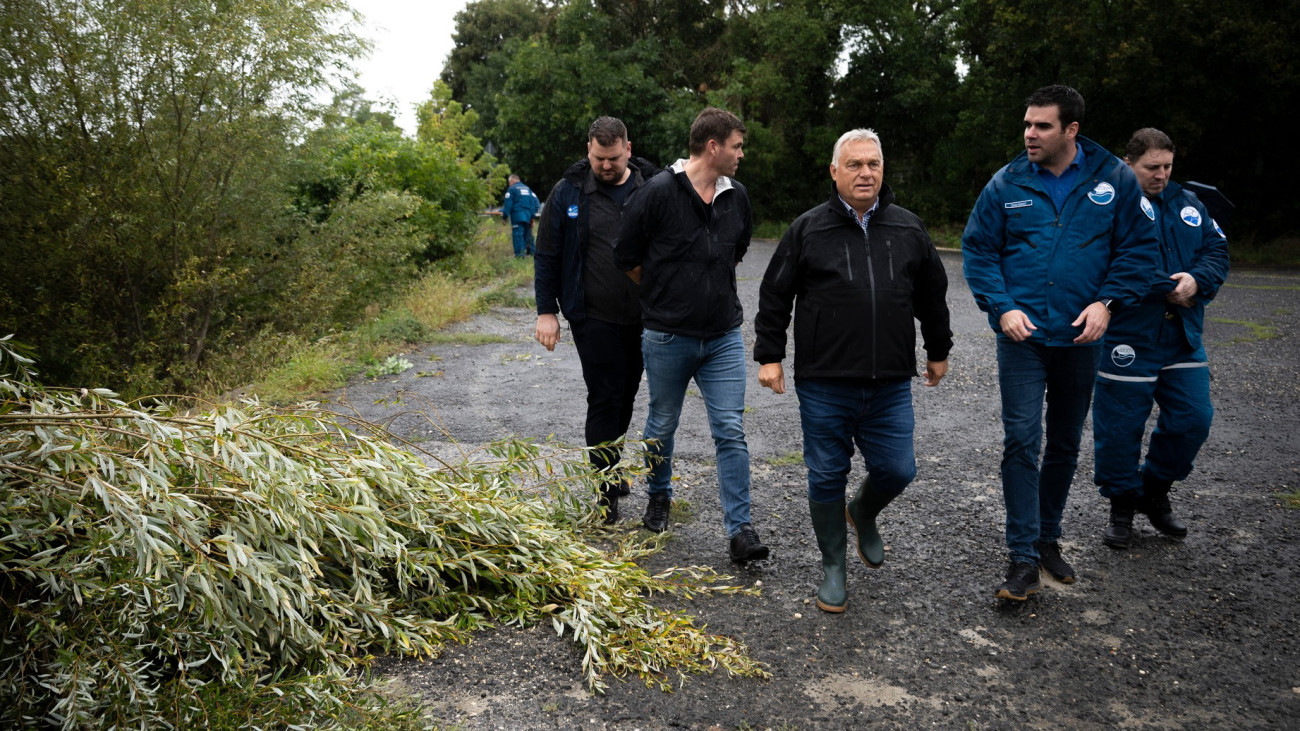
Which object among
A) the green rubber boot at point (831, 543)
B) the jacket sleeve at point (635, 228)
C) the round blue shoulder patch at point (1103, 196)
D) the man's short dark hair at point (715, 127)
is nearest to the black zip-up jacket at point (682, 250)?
the jacket sleeve at point (635, 228)

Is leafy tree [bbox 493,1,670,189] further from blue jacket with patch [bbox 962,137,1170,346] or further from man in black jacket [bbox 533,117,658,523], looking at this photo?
blue jacket with patch [bbox 962,137,1170,346]

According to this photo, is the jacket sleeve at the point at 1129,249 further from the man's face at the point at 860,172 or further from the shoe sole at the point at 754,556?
the shoe sole at the point at 754,556

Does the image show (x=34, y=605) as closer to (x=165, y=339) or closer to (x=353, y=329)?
(x=165, y=339)

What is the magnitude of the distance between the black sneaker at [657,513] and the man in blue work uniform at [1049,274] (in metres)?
1.70

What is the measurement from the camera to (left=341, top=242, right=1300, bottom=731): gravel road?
11.1 feet

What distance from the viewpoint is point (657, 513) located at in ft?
16.9

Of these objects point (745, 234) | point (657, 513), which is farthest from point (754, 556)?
point (745, 234)

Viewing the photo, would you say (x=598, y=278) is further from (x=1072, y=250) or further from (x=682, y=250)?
(x=1072, y=250)

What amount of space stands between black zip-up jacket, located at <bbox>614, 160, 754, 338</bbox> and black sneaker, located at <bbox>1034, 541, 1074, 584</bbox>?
1792 millimetres

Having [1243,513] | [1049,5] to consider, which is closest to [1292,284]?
[1049,5]

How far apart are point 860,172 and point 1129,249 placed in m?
1.21

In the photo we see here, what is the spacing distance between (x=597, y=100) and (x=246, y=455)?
35.5m

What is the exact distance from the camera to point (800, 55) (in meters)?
34.6

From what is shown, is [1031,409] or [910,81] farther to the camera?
[910,81]
